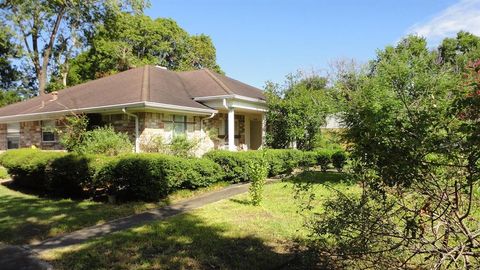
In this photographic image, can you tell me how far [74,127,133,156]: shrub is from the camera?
1281 cm

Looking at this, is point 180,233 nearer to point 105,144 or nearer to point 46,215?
point 46,215

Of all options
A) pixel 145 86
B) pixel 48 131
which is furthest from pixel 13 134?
pixel 145 86

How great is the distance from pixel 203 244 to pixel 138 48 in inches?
1417

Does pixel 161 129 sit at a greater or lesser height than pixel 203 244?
greater

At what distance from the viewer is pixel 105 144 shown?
42.1 feet

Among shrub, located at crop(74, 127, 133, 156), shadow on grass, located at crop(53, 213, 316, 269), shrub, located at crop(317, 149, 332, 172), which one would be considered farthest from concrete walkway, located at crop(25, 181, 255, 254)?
shrub, located at crop(317, 149, 332, 172)

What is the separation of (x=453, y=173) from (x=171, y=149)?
37.4 ft

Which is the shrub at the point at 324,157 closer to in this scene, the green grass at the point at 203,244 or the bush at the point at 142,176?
the bush at the point at 142,176

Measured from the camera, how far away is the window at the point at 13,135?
2045cm

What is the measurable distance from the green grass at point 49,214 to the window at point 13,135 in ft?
34.4

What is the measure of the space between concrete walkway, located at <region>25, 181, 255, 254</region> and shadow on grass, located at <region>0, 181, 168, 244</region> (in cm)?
30

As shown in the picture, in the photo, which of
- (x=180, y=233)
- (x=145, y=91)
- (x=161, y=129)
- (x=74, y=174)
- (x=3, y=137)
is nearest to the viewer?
(x=180, y=233)

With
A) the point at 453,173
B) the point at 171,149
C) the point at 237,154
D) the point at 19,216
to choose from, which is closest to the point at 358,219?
the point at 453,173

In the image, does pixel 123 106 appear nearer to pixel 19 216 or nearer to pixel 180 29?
pixel 19 216
